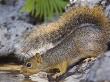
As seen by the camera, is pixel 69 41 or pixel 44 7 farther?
pixel 44 7

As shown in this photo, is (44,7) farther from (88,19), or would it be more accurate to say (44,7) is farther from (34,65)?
(34,65)

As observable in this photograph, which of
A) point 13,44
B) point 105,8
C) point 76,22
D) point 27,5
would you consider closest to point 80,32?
point 76,22

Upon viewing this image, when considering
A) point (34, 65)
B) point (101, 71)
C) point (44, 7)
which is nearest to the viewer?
point (101, 71)

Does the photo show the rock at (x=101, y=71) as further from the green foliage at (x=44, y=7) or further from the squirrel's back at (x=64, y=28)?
the green foliage at (x=44, y=7)

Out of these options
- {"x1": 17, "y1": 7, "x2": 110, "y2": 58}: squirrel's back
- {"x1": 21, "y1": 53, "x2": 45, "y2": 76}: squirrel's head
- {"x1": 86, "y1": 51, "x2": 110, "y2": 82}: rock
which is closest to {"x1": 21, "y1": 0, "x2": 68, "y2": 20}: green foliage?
{"x1": 17, "y1": 7, "x2": 110, "y2": 58}: squirrel's back

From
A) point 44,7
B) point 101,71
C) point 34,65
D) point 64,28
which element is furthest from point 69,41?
Answer: point 44,7

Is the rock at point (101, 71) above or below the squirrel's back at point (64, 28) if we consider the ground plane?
below

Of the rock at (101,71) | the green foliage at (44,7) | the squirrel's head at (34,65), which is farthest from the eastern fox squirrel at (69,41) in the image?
the green foliage at (44,7)
